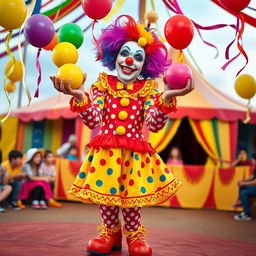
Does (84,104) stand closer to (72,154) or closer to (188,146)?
(72,154)

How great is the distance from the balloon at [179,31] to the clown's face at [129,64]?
23 cm

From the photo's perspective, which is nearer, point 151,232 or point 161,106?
point 161,106

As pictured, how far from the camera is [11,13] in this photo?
2.52 metres

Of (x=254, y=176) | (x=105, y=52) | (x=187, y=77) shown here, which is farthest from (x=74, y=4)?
(x=254, y=176)

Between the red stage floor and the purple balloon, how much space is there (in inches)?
57.0

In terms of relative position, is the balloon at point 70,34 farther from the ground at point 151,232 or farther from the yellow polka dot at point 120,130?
the ground at point 151,232

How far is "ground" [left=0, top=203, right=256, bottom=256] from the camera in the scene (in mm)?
2707

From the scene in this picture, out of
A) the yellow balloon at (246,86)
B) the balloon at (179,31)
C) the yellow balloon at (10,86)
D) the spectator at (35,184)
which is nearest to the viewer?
the balloon at (179,31)

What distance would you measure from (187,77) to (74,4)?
10.1 feet

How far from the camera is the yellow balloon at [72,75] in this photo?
86.4 inches

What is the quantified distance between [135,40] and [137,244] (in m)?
1.45

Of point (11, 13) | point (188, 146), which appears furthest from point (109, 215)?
point (188, 146)

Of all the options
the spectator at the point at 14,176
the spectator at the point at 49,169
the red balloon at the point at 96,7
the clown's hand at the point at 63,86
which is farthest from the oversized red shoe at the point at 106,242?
the spectator at the point at 49,169

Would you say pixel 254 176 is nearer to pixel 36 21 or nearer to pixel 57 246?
pixel 57 246
